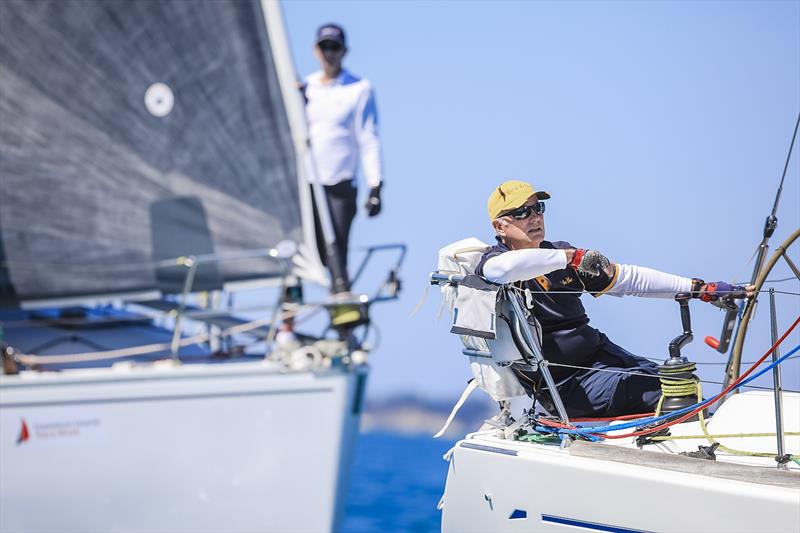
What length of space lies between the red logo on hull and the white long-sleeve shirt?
207 cm

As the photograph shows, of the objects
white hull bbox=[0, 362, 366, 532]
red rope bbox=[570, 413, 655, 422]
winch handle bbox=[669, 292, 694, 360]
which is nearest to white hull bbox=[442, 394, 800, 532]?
red rope bbox=[570, 413, 655, 422]

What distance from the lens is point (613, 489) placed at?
155 inches

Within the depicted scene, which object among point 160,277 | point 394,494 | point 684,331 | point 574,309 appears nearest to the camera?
point 684,331

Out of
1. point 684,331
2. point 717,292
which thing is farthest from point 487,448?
point 717,292

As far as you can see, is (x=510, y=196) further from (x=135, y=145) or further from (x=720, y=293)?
(x=135, y=145)

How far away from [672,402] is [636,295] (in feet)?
1.52

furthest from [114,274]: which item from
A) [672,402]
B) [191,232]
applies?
[672,402]

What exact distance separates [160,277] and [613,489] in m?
3.63

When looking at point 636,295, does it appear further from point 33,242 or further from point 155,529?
point 33,242

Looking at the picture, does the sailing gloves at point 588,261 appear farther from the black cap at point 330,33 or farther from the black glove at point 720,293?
the black cap at point 330,33

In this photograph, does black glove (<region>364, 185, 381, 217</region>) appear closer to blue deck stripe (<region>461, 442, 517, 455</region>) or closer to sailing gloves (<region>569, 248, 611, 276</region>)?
blue deck stripe (<region>461, 442, 517, 455</region>)

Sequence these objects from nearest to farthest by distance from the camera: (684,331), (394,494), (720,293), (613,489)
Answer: (613,489), (720,293), (684,331), (394,494)

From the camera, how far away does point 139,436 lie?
5445 mm

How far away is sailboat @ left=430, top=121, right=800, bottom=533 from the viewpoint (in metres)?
3.72
